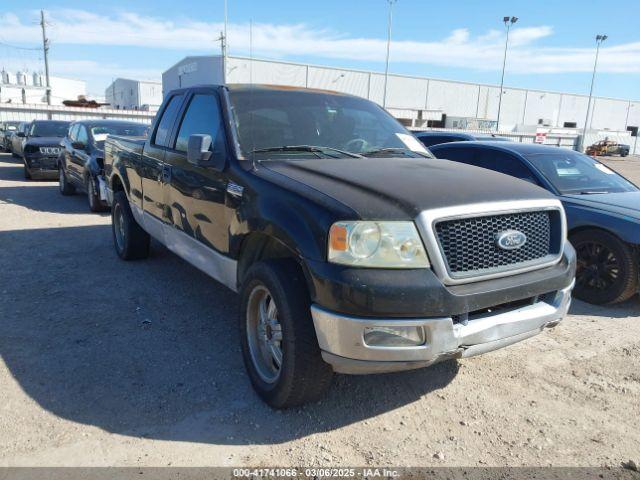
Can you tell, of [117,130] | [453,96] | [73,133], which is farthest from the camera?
[453,96]

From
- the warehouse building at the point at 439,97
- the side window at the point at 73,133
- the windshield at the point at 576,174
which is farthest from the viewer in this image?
the warehouse building at the point at 439,97

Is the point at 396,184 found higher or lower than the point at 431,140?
lower

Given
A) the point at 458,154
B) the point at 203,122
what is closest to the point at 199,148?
the point at 203,122

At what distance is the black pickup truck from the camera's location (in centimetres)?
254

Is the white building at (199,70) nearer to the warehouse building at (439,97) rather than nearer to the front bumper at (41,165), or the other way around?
the warehouse building at (439,97)

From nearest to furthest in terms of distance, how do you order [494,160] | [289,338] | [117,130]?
[289,338], [494,160], [117,130]

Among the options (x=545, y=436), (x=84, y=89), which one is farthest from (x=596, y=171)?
(x=84, y=89)

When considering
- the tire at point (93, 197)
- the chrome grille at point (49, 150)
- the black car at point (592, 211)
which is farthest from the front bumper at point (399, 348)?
the chrome grille at point (49, 150)

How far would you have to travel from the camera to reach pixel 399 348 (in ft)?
8.32

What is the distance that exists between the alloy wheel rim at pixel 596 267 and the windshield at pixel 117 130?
7.80m

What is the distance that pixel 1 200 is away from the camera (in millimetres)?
10398

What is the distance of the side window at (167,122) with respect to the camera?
473 centimetres

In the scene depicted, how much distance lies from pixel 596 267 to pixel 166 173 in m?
4.38

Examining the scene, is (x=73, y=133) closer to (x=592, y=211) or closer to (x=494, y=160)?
(x=494, y=160)
